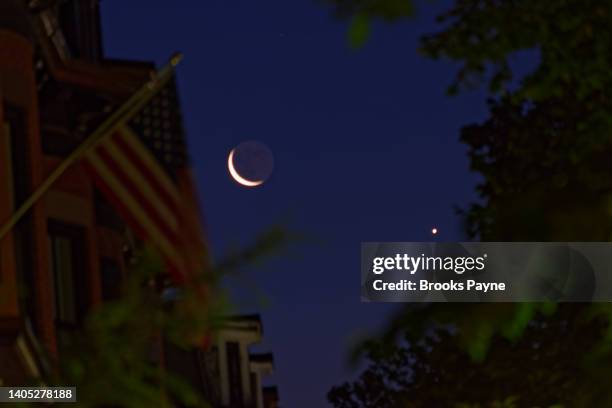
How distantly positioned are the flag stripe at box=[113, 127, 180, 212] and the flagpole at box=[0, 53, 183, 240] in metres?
0.30

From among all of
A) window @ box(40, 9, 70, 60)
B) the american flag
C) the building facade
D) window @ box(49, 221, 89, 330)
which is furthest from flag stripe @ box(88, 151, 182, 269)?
window @ box(40, 9, 70, 60)

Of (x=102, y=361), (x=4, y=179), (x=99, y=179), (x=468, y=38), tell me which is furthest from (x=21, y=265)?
→ (x=102, y=361)

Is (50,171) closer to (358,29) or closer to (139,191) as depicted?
(139,191)

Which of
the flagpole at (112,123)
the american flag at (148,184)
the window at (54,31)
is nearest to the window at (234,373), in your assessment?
the window at (54,31)

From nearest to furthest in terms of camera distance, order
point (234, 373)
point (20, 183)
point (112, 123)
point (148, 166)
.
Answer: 1. point (112, 123)
2. point (148, 166)
3. point (20, 183)
4. point (234, 373)

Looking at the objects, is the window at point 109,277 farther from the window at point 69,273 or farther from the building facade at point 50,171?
the window at point 69,273

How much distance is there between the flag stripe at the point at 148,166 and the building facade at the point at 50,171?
0.64 ft

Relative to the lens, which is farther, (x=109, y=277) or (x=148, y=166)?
(x=109, y=277)

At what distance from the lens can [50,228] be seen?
2297 centimetres

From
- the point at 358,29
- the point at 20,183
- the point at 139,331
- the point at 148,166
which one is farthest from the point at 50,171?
the point at 358,29

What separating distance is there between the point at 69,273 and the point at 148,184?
7056 millimetres

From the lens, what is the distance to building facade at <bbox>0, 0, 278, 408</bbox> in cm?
1997

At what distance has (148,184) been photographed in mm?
17094

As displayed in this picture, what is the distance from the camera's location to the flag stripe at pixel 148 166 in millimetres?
17156
